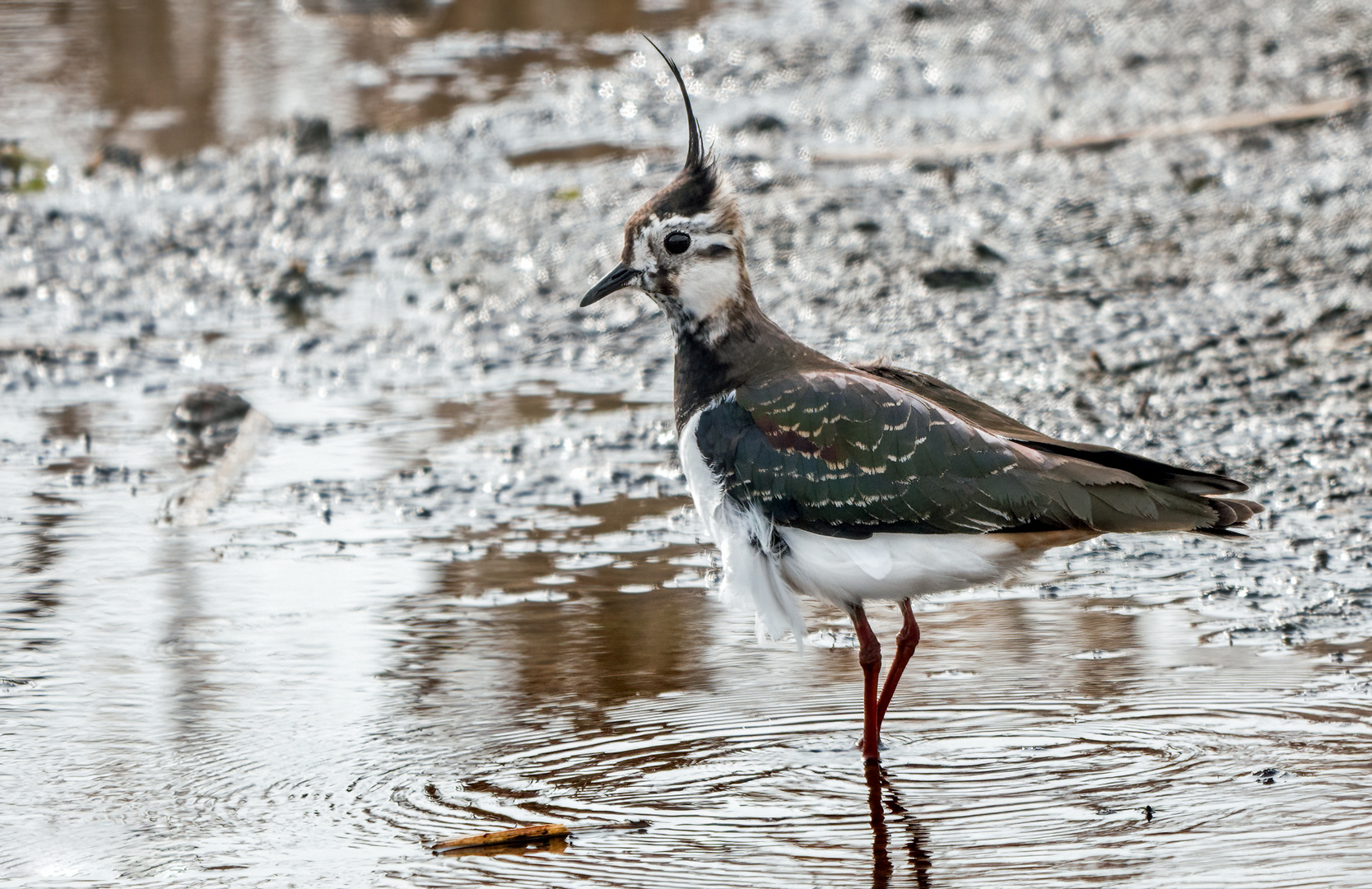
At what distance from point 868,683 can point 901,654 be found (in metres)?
0.21

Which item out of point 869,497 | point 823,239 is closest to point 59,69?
point 823,239

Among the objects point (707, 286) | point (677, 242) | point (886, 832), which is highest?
point (677, 242)

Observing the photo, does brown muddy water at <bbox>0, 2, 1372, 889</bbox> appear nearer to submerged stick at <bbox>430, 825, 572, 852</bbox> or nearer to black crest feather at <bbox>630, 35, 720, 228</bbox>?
submerged stick at <bbox>430, 825, 572, 852</bbox>

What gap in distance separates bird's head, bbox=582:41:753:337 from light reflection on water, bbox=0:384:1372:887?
3.36 ft

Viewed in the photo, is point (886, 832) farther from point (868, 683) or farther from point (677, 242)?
point (677, 242)

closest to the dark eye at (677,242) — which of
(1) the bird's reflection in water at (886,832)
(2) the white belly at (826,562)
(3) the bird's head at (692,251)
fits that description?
(3) the bird's head at (692,251)

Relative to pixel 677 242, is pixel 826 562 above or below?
below

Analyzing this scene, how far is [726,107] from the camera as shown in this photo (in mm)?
13203

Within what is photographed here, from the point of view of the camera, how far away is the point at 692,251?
4938mm

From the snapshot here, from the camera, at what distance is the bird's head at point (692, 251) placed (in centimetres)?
493

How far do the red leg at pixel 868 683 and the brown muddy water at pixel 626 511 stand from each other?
0.30ft

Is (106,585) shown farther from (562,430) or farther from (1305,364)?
(1305,364)

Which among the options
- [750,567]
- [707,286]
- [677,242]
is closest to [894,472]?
[750,567]

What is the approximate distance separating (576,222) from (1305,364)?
458 cm
